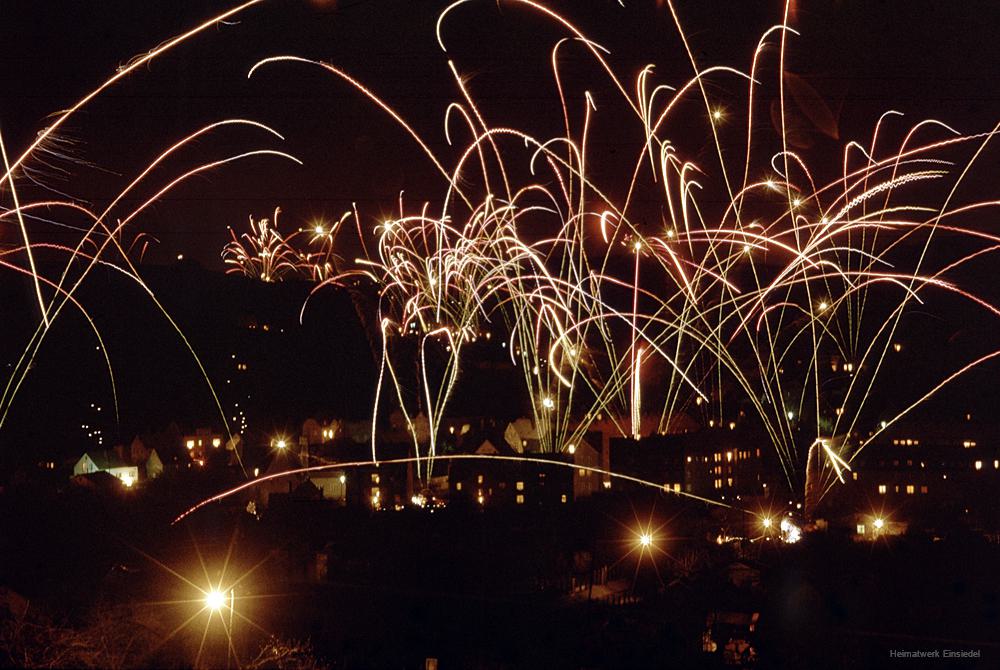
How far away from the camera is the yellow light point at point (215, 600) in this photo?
10.9m

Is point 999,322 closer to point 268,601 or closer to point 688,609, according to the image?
point 688,609

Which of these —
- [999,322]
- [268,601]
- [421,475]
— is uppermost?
[999,322]

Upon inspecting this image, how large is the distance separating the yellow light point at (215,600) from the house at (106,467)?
964 centimetres

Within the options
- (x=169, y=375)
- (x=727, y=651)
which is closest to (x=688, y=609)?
(x=727, y=651)

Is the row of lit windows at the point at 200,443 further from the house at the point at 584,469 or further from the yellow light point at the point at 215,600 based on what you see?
the yellow light point at the point at 215,600

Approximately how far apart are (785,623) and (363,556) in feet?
19.8

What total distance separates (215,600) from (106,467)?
449 inches

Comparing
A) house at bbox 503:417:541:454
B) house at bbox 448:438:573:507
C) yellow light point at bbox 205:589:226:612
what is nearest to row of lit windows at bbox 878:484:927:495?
house at bbox 448:438:573:507

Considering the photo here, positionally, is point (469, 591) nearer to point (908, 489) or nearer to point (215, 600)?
point (215, 600)

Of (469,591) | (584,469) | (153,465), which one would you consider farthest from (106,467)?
(469,591)

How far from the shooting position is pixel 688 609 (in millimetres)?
11609

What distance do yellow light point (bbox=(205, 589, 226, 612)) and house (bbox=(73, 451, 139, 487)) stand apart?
31.6 ft

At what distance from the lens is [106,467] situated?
2112 cm

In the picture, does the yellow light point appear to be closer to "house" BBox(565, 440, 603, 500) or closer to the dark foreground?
the dark foreground
